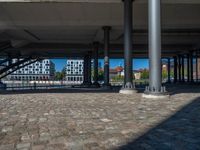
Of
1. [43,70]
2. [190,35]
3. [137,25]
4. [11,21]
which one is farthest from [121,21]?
[43,70]

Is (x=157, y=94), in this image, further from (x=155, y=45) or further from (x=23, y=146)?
(x=23, y=146)

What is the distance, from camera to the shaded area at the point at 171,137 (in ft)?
21.1

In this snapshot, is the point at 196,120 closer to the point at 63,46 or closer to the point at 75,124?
the point at 75,124

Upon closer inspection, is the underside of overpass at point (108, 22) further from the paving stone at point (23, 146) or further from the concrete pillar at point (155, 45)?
the paving stone at point (23, 146)

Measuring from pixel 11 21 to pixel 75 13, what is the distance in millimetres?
6112

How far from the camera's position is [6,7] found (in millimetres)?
26906

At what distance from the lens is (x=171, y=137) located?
23.9ft

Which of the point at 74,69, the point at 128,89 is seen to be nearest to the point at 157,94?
the point at 128,89

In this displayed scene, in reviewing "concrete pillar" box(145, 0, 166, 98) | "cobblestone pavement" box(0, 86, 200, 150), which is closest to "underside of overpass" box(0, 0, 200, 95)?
"concrete pillar" box(145, 0, 166, 98)

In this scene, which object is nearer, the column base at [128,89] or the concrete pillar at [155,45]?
the concrete pillar at [155,45]

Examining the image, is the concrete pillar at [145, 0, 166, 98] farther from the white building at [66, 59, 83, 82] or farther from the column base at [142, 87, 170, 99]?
the white building at [66, 59, 83, 82]

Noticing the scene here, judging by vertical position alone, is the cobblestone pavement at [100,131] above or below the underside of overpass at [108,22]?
below

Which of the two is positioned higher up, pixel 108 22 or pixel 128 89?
pixel 108 22

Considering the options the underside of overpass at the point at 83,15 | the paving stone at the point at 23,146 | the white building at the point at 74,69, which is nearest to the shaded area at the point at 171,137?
the paving stone at the point at 23,146
